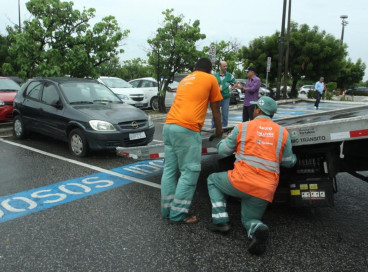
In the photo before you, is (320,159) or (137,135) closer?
(320,159)

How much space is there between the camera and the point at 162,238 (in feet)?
11.4

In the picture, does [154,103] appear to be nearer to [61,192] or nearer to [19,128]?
[19,128]

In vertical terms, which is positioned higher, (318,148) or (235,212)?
(318,148)

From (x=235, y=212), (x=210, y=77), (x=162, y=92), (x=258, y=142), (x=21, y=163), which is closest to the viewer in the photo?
(x=258, y=142)

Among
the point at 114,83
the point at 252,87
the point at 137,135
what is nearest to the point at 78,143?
the point at 137,135

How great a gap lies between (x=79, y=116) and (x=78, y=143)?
1.77 ft

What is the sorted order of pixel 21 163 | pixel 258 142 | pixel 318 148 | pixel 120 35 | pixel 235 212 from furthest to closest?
pixel 120 35 → pixel 21 163 → pixel 235 212 → pixel 318 148 → pixel 258 142

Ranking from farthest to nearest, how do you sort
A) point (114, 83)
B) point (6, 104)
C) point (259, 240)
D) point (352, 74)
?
point (352, 74)
point (114, 83)
point (6, 104)
point (259, 240)

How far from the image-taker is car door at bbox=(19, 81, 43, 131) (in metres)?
7.73

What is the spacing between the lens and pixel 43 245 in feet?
10.9

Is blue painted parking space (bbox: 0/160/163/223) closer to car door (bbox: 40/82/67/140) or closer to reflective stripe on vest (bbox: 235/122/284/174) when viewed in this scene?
car door (bbox: 40/82/67/140)

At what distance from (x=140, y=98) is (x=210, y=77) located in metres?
11.2

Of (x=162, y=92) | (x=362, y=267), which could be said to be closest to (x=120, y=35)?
(x=162, y=92)

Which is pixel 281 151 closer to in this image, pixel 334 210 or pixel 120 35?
pixel 334 210
